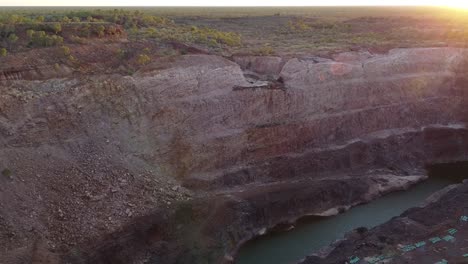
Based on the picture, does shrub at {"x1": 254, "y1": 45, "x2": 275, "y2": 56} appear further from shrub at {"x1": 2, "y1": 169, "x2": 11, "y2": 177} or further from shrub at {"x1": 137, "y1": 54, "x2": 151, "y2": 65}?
shrub at {"x1": 2, "y1": 169, "x2": 11, "y2": 177}

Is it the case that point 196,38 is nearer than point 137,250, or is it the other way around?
point 137,250

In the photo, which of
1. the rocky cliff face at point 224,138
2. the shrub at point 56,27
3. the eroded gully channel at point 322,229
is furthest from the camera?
the shrub at point 56,27

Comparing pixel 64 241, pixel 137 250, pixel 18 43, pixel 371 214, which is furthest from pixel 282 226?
pixel 18 43

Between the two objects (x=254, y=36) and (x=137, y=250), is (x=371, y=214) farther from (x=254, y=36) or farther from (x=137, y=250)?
(x=254, y=36)

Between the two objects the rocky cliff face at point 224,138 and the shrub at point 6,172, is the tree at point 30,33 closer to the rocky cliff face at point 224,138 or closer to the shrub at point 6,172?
the rocky cliff face at point 224,138

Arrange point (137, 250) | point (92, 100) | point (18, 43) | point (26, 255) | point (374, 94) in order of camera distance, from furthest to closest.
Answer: point (374, 94), point (18, 43), point (92, 100), point (137, 250), point (26, 255)

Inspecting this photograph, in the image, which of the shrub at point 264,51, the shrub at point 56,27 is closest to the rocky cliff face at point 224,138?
Result: the shrub at point 264,51

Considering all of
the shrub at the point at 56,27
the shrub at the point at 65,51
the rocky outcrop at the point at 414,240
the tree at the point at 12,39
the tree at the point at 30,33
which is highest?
the shrub at the point at 56,27
